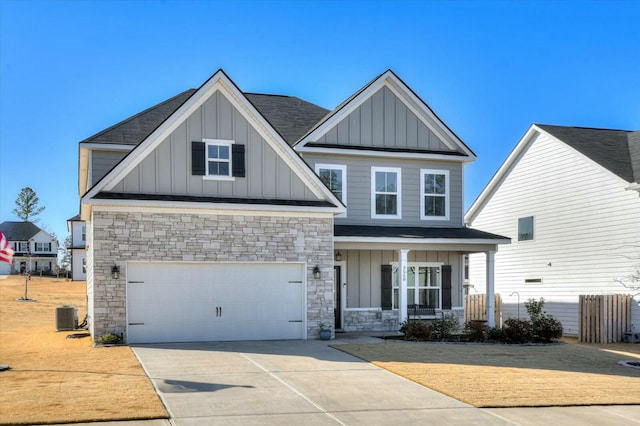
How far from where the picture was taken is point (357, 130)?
72.1 ft

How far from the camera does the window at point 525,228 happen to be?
2703 centimetres

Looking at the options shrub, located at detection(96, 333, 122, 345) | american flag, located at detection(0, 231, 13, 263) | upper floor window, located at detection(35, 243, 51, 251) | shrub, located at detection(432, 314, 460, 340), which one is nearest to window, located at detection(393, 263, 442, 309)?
shrub, located at detection(432, 314, 460, 340)

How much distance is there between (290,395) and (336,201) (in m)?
8.74

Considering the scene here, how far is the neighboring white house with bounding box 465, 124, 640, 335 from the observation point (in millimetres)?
22641

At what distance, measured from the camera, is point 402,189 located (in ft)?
73.3

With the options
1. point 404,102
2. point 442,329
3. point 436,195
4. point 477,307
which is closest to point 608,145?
point 436,195

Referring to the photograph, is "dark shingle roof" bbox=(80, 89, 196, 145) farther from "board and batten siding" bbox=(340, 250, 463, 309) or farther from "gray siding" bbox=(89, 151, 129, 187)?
"board and batten siding" bbox=(340, 250, 463, 309)

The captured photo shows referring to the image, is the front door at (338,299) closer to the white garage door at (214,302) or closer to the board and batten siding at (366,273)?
the board and batten siding at (366,273)

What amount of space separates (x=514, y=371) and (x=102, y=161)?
13.5 m

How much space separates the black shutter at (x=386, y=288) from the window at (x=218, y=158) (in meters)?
6.44

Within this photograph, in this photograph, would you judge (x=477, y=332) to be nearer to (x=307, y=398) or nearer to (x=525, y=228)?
(x=307, y=398)

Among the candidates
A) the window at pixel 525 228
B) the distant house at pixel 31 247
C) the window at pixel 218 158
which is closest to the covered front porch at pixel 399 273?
the window at pixel 218 158

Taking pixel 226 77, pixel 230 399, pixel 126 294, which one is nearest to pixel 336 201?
pixel 226 77

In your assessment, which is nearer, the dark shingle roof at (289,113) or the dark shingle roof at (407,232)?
the dark shingle roof at (407,232)
